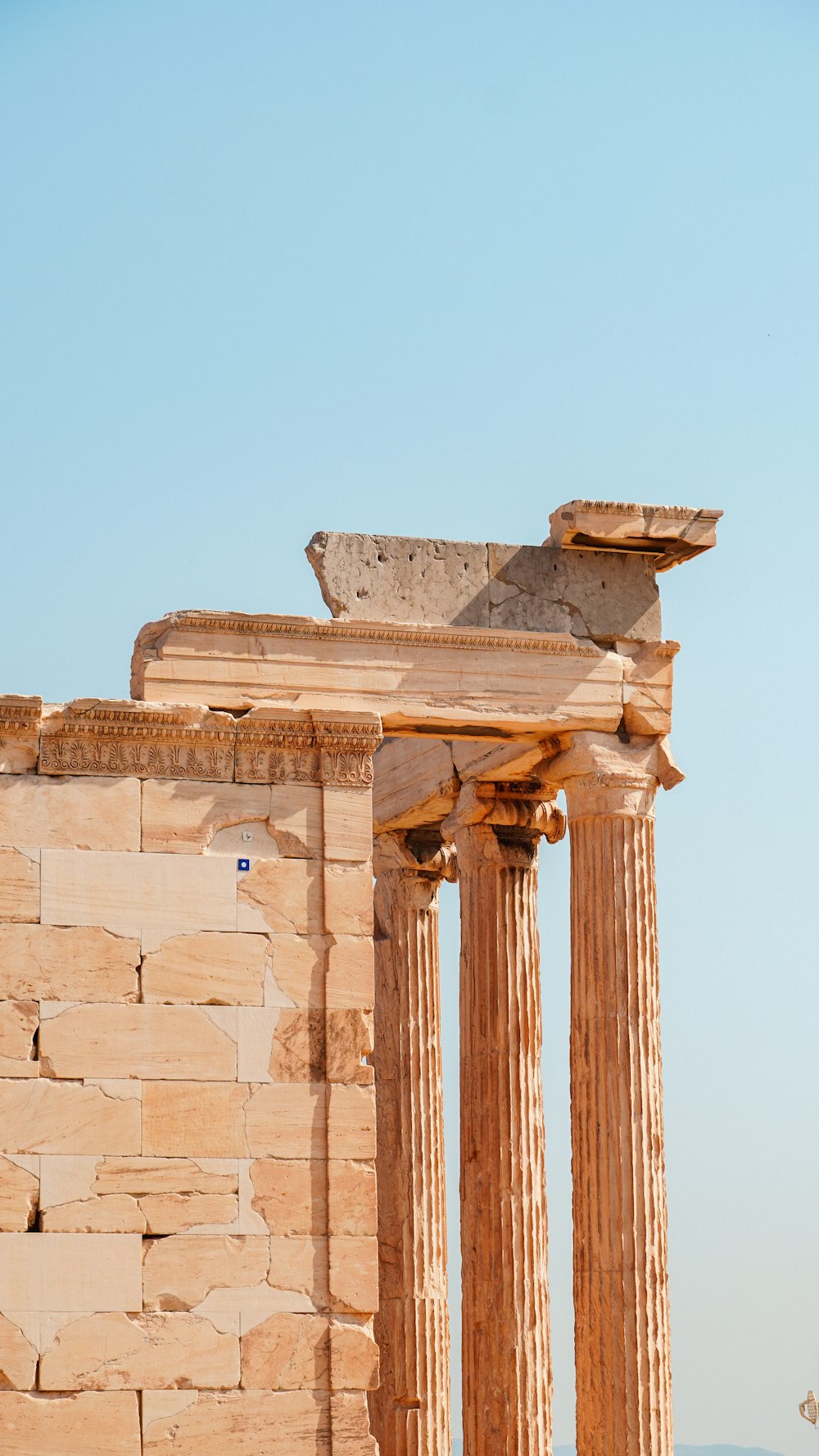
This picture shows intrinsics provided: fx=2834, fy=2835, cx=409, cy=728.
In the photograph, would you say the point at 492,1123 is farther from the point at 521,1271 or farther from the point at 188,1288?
the point at 188,1288

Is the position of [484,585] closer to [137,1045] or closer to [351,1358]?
[137,1045]

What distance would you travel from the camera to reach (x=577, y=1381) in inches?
893

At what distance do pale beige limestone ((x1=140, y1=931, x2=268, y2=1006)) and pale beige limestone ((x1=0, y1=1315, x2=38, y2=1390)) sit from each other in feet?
8.40

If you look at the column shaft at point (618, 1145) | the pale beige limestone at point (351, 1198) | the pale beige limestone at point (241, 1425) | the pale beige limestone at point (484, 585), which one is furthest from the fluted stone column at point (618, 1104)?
the pale beige limestone at point (241, 1425)

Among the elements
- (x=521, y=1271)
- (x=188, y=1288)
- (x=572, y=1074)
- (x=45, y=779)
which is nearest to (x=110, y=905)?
(x=45, y=779)

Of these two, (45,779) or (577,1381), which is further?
(577,1381)

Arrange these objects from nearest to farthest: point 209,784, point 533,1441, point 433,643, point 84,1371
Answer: point 84,1371 < point 209,784 < point 433,643 < point 533,1441

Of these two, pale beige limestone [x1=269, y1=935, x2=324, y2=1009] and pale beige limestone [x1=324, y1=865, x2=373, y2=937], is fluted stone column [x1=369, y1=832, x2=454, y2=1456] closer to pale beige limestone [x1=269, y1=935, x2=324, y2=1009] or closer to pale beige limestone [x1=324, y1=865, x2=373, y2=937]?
pale beige limestone [x1=324, y1=865, x2=373, y2=937]

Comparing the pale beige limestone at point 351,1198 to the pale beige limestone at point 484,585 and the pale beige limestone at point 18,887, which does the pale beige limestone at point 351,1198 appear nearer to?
the pale beige limestone at point 18,887

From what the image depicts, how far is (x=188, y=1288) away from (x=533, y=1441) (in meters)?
5.24

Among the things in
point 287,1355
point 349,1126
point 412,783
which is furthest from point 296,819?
point 412,783

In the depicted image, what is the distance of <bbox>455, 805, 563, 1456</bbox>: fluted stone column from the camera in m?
24.6

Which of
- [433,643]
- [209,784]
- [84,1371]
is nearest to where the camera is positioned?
[84,1371]

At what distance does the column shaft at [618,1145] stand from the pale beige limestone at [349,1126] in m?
2.47
